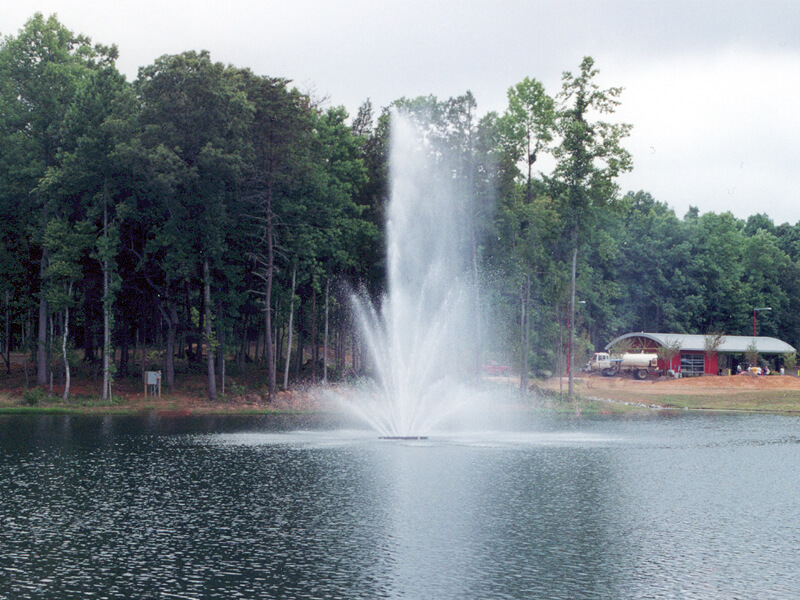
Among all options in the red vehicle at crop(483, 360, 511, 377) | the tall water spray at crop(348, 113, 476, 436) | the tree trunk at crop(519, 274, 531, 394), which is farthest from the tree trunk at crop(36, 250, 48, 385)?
the red vehicle at crop(483, 360, 511, 377)

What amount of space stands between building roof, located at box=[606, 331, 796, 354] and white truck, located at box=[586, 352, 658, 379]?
281 centimetres

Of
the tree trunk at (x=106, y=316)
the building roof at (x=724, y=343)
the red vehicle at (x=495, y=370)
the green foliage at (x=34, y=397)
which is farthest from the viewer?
the building roof at (x=724, y=343)

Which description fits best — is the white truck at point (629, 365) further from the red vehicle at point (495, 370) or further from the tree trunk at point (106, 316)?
the tree trunk at point (106, 316)

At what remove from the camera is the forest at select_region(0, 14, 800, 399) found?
209 feet

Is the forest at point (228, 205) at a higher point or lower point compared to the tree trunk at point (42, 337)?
higher

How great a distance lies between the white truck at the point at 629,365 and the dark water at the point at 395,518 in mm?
58982

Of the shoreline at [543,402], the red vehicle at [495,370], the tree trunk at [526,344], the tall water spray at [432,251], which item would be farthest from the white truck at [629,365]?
the tree trunk at [526,344]

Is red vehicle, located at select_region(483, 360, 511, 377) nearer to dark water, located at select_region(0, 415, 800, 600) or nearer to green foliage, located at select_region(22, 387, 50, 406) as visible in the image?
green foliage, located at select_region(22, 387, 50, 406)

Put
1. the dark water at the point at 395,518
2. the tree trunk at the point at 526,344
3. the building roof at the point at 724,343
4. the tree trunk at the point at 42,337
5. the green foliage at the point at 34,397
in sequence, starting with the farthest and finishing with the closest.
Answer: the building roof at the point at 724,343, the tree trunk at the point at 526,344, the tree trunk at the point at 42,337, the green foliage at the point at 34,397, the dark water at the point at 395,518

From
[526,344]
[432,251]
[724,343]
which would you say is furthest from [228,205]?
[724,343]

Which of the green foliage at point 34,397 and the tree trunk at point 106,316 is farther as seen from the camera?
the tree trunk at point 106,316

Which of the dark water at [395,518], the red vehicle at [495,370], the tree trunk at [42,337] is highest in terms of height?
the tree trunk at [42,337]

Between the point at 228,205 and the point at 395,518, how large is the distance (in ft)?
150

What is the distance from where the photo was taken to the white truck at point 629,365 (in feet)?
349
